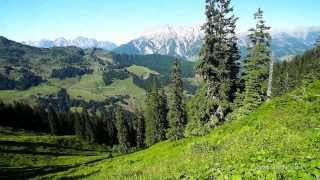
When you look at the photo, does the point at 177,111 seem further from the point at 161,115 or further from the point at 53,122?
the point at 53,122

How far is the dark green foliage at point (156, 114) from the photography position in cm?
10156

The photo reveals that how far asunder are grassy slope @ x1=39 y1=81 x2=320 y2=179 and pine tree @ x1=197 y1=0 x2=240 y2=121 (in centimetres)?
2141

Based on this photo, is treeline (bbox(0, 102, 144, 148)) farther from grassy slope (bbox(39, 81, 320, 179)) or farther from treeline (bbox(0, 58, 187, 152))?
grassy slope (bbox(39, 81, 320, 179))

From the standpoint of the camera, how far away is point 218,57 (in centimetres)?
5991

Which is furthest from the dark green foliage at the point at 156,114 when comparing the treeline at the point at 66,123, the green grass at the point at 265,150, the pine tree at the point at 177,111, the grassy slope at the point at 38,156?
the green grass at the point at 265,150

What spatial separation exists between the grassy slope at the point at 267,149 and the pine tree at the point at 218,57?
21412 mm

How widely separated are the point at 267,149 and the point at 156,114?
3257 inches

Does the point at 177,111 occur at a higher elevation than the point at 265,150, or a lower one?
lower

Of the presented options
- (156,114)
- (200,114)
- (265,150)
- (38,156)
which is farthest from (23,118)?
(265,150)

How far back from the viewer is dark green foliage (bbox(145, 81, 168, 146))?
102 meters

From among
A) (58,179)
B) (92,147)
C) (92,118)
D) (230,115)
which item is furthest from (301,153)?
(92,118)

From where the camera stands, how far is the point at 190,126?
66062mm

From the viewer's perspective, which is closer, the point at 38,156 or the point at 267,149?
the point at 267,149

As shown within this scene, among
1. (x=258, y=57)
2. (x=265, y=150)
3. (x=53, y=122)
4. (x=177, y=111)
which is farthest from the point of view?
(x=53, y=122)
